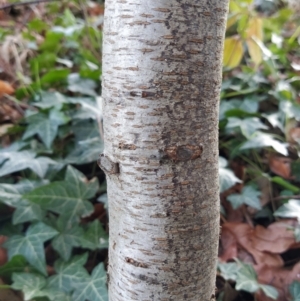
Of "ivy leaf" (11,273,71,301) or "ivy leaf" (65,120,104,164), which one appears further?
"ivy leaf" (65,120,104,164)

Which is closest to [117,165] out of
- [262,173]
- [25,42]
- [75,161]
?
[75,161]

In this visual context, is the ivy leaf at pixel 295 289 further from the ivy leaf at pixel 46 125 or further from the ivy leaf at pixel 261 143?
the ivy leaf at pixel 46 125

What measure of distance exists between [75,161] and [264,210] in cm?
59

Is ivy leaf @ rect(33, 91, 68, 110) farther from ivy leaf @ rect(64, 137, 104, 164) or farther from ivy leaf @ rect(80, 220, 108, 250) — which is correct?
ivy leaf @ rect(80, 220, 108, 250)

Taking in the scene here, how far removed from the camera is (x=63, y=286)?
0.80 metres

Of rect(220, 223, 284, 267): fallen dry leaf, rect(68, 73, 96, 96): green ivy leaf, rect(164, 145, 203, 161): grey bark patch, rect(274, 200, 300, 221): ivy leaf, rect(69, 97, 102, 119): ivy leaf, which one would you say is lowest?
rect(220, 223, 284, 267): fallen dry leaf

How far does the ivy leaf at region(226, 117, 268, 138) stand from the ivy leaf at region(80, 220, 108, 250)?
1.77 feet

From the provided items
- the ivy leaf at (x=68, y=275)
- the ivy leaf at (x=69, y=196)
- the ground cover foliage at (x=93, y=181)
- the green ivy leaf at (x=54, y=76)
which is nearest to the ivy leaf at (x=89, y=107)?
the ground cover foliage at (x=93, y=181)

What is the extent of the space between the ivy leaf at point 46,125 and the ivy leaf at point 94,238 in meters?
0.33

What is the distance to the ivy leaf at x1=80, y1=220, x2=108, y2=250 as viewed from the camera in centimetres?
86

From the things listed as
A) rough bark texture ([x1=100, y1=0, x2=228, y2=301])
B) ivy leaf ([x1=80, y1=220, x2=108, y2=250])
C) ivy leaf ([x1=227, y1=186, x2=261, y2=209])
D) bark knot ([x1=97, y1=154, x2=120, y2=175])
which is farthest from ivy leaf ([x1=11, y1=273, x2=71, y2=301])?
ivy leaf ([x1=227, y1=186, x2=261, y2=209])

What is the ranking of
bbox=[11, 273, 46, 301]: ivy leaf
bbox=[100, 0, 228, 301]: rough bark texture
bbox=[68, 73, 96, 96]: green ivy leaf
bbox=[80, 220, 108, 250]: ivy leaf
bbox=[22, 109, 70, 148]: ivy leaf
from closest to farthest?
bbox=[100, 0, 228, 301]: rough bark texture, bbox=[11, 273, 46, 301]: ivy leaf, bbox=[80, 220, 108, 250]: ivy leaf, bbox=[22, 109, 70, 148]: ivy leaf, bbox=[68, 73, 96, 96]: green ivy leaf

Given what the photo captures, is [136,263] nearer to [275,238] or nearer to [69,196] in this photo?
[69,196]

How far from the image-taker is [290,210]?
88 cm
